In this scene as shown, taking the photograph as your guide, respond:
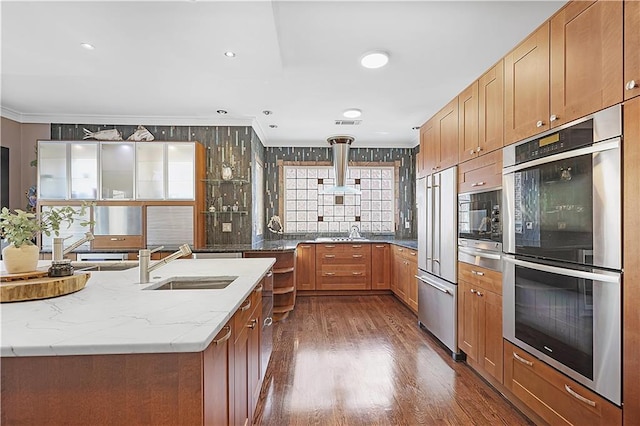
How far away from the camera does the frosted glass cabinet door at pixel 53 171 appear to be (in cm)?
398

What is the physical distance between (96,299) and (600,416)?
90.2 inches

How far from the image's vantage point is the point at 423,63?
278 cm

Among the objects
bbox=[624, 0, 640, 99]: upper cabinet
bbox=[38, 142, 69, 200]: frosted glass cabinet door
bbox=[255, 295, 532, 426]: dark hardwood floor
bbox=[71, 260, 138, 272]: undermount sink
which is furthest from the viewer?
bbox=[38, 142, 69, 200]: frosted glass cabinet door

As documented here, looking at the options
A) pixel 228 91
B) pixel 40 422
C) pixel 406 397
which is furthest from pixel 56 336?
pixel 228 91

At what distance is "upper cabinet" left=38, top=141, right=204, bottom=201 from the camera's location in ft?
13.1

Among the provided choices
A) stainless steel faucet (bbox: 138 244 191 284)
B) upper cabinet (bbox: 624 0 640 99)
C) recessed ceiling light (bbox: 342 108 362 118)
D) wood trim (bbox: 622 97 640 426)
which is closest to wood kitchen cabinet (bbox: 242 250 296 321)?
recessed ceiling light (bbox: 342 108 362 118)

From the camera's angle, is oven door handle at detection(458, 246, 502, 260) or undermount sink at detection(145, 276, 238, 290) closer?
undermount sink at detection(145, 276, 238, 290)

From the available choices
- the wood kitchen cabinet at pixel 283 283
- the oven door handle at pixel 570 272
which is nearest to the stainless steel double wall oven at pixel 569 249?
the oven door handle at pixel 570 272

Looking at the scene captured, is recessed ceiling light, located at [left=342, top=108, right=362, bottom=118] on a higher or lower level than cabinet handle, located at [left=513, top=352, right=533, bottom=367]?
higher

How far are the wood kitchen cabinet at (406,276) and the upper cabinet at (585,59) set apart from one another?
8.71ft

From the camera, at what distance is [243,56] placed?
256cm

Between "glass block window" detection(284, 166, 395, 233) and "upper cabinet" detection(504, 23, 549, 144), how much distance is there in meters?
3.76

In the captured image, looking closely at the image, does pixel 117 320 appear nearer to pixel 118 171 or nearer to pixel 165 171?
pixel 165 171

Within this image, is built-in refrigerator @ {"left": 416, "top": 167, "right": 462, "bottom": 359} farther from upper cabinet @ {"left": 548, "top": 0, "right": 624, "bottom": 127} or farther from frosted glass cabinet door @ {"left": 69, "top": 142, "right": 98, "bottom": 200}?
frosted glass cabinet door @ {"left": 69, "top": 142, "right": 98, "bottom": 200}
